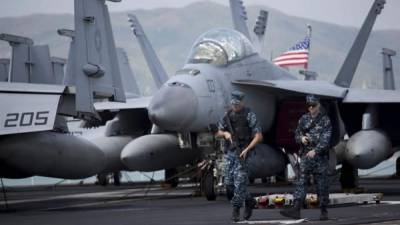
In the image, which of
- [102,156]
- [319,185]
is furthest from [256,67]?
[319,185]

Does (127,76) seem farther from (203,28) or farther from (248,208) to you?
(203,28)

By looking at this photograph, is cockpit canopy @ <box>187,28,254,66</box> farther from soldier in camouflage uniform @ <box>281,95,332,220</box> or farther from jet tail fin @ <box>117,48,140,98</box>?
jet tail fin @ <box>117,48,140,98</box>

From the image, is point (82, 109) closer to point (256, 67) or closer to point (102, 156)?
point (102, 156)

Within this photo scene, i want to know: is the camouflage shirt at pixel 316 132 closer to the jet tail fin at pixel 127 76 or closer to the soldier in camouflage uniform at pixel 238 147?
the soldier in camouflage uniform at pixel 238 147

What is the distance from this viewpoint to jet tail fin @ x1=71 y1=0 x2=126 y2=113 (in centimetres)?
1488

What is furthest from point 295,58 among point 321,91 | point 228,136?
point 228,136

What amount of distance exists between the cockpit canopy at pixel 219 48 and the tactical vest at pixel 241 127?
650 cm

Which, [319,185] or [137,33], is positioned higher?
[137,33]

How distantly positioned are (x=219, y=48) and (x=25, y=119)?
18.8ft

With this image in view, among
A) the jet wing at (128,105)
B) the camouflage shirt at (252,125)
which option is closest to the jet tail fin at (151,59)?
the jet wing at (128,105)

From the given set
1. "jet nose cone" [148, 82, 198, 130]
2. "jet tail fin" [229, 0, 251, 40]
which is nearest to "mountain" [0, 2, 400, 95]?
"jet tail fin" [229, 0, 251, 40]

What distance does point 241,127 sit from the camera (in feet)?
37.4

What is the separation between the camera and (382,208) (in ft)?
43.9

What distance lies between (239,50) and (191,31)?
166 meters
